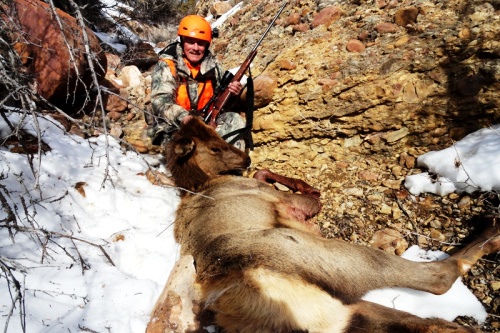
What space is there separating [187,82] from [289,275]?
372 centimetres

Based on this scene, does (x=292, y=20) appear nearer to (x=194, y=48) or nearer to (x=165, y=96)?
→ (x=194, y=48)

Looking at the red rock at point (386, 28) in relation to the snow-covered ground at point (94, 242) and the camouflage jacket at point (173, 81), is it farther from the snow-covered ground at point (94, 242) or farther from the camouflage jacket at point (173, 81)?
the camouflage jacket at point (173, 81)

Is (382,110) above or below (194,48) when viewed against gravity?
below

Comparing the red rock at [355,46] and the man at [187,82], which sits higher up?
the man at [187,82]

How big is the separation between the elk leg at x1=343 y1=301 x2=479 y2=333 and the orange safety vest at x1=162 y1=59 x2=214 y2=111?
3844mm

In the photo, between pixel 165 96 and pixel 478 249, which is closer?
pixel 478 249

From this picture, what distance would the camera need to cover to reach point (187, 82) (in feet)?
17.3

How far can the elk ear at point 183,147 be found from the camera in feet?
14.3

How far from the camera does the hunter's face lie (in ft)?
16.5

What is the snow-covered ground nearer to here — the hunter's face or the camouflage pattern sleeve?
the camouflage pattern sleeve

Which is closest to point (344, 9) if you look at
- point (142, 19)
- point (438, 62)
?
point (438, 62)

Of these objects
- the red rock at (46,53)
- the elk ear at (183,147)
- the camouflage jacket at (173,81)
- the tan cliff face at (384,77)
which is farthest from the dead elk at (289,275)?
the red rock at (46,53)

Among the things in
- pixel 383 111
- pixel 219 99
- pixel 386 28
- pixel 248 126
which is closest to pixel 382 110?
pixel 383 111

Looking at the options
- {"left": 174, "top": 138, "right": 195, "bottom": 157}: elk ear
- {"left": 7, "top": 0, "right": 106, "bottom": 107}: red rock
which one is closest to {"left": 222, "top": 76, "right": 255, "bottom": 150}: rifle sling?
{"left": 174, "top": 138, "right": 195, "bottom": 157}: elk ear
